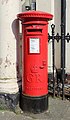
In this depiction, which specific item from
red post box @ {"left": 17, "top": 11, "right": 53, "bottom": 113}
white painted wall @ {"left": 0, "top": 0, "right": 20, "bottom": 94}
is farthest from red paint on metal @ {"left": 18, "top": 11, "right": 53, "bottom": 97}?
white painted wall @ {"left": 0, "top": 0, "right": 20, "bottom": 94}

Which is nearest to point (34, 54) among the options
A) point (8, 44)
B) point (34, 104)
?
point (8, 44)

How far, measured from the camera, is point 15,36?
15.7 ft

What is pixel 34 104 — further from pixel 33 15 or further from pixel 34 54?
pixel 33 15

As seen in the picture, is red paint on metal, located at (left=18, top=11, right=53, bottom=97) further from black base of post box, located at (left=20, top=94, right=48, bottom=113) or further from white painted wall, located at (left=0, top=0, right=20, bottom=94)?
white painted wall, located at (left=0, top=0, right=20, bottom=94)

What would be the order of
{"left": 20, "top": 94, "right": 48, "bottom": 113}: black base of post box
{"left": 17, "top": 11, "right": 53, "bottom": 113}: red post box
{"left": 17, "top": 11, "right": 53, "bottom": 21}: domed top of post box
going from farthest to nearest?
{"left": 20, "top": 94, "right": 48, "bottom": 113}: black base of post box
{"left": 17, "top": 11, "right": 53, "bottom": 113}: red post box
{"left": 17, "top": 11, "right": 53, "bottom": 21}: domed top of post box

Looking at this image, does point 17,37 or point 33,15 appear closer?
point 33,15

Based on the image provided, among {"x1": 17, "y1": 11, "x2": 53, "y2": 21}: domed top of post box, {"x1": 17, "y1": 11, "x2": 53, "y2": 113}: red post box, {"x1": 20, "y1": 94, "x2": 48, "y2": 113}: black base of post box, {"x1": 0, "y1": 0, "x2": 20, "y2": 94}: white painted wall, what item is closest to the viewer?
{"x1": 17, "y1": 11, "x2": 53, "y2": 21}: domed top of post box

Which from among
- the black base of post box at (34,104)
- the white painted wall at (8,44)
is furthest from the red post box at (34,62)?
the white painted wall at (8,44)

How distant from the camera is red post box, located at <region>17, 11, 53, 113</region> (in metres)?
4.43

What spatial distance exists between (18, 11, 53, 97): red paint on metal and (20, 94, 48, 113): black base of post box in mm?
69

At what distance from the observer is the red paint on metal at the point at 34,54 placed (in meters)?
4.40

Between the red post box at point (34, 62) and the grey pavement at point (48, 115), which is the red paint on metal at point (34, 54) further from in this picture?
the grey pavement at point (48, 115)

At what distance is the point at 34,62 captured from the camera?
450 cm

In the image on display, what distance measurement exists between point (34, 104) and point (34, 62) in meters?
0.71
